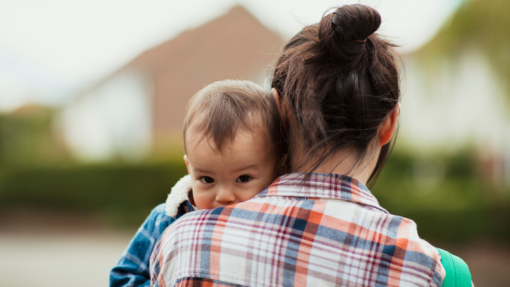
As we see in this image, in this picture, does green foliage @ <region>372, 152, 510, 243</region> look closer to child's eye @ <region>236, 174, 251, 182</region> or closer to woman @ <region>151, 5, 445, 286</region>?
child's eye @ <region>236, 174, 251, 182</region>

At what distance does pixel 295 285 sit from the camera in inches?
46.1

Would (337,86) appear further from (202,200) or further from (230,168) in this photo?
(202,200)

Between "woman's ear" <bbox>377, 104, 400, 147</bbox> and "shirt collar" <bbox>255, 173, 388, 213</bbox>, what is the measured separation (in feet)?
0.85

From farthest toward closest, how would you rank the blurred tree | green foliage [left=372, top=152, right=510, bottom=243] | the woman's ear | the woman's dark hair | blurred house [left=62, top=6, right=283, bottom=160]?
1. blurred house [left=62, top=6, right=283, bottom=160]
2. the blurred tree
3. green foliage [left=372, top=152, right=510, bottom=243]
4. the woman's ear
5. the woman's dark hair

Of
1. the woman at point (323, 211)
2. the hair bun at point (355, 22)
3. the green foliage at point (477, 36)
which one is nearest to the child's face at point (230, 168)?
the woman at point (323, 211)

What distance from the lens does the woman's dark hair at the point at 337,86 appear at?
1308mm

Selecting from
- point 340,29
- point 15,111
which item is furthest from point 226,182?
point 15,111

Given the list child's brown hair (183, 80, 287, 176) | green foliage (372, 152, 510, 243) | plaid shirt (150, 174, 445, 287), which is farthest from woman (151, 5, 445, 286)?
green foliage (372, 152, 510, 243)

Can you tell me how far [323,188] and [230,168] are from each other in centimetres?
40

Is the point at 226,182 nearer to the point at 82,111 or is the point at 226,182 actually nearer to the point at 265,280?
the point at 265,280

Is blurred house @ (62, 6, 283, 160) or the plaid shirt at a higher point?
the plaid shirt

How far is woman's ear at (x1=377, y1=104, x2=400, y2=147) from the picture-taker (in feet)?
4.86

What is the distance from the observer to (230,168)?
61.2 inches

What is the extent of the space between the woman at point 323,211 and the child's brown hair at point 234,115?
0.13 meters
